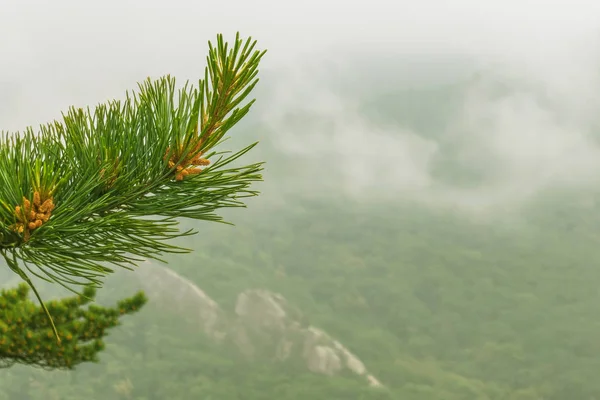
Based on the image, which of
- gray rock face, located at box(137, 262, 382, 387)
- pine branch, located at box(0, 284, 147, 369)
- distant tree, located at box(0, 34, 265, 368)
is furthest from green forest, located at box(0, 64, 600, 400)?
distant tree, located at box(0, 34, 265, 368)

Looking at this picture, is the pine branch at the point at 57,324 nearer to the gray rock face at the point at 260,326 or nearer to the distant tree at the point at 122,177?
the distant tree at the point at 122,177

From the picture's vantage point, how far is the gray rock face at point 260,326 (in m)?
34.8

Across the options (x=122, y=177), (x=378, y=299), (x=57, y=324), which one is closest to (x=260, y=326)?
(x=378, y=299)

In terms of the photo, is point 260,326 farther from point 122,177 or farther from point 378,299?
point 122,177

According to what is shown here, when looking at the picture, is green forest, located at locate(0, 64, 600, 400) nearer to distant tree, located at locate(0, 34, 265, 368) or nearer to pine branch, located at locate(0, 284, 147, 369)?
pine branch, located at locate(0, 284, 147, 369)

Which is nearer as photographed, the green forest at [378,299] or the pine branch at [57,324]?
the pine branch at [57,324]

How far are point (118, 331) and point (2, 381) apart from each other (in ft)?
21.7

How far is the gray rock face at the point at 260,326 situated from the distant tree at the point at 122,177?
112 ft

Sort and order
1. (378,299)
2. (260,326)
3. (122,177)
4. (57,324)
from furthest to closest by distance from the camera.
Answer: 1. (378,299)
2. (260,326)
3. (57,324)
4. (122,177)

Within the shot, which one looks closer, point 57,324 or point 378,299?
point 57,324

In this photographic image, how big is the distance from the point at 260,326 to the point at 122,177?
3645 centimetres

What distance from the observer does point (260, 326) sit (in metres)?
36.6

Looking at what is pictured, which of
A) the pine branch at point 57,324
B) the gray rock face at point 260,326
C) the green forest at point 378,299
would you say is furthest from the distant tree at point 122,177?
the gray rock face at point 260,326

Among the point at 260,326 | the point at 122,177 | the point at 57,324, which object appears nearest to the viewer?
the point at 122,177
